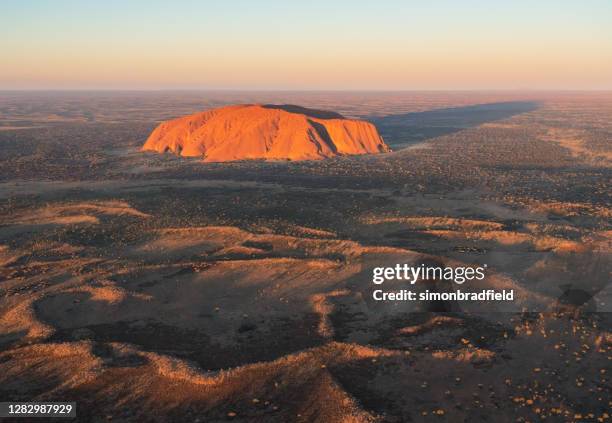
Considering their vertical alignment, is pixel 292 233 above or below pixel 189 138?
below

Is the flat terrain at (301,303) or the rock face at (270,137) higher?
the rock face at (270,137)

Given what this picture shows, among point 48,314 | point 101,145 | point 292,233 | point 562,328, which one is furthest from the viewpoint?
point 101,145

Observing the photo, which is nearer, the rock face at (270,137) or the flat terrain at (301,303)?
the flat terrain at (301,303)

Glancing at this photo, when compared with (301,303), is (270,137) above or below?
above

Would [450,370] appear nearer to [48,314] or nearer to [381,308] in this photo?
[381,308]

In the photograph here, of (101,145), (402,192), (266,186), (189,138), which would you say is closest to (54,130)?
(101,145)
